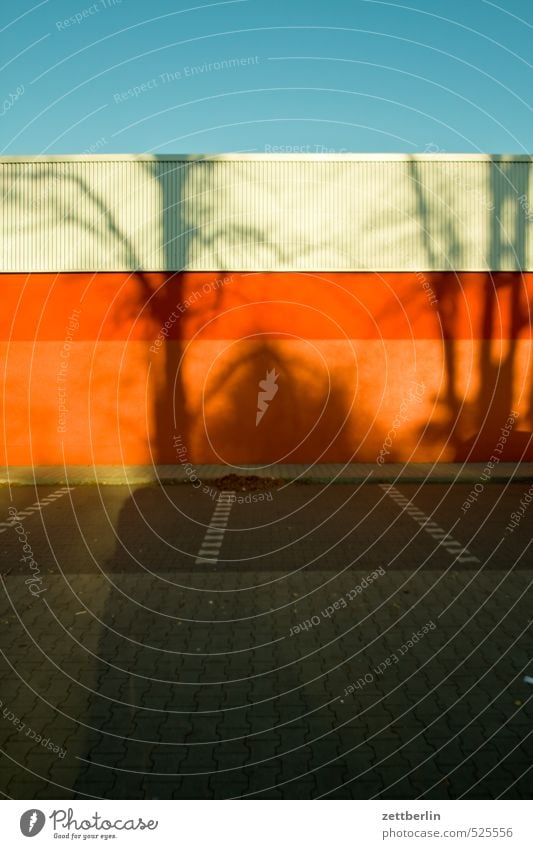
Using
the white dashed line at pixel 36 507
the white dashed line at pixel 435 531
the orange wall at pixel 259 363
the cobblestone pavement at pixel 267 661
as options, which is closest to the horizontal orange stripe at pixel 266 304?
the orange wall at pixel 259 363

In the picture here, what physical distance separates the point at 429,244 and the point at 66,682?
16.0 meters

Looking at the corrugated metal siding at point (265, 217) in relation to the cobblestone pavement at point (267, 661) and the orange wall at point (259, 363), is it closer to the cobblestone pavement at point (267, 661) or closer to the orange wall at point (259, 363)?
the orange wall at point (259, 363)

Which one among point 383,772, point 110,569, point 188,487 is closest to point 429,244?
point 188,487

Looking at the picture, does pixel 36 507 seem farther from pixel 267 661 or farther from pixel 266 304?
pixel 267 661

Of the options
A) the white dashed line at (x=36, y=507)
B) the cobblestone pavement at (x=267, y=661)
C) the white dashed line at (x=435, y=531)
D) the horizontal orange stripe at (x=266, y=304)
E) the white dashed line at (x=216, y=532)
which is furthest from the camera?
the horizontal orange stripe at (x=266, y=304)

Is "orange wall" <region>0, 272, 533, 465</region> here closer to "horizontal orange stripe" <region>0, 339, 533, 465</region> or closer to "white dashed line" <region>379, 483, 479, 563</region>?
"horizontal orange stripe" <region>0, 339, 533, 465</region>

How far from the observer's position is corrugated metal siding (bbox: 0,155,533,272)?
21.0 metres

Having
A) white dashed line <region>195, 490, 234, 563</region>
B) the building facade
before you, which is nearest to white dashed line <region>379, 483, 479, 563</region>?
white dashed line <region>195, 490, 234, 563</region>

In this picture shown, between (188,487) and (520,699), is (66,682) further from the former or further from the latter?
(188,487)

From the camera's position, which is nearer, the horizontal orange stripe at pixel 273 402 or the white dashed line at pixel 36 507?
the white dashed line at pixel 36 507

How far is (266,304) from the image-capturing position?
2106cm

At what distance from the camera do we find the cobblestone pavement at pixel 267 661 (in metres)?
5.36

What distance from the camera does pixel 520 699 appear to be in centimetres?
655

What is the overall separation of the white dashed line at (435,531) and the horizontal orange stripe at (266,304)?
16.3 ft
